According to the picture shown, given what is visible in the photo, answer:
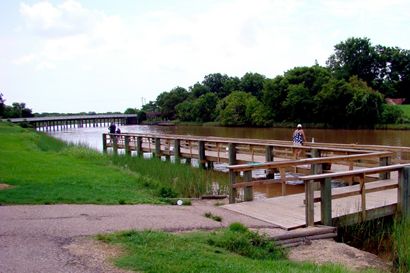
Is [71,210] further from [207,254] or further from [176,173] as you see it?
[176,173]

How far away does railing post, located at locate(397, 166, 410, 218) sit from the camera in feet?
33.7

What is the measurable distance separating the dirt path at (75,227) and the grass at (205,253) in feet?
1.18

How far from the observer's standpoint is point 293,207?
10562mm

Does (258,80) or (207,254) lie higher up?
(258,80)

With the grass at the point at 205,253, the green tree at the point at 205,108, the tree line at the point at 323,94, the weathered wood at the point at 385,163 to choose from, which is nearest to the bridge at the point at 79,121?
the tree line at the point at 323,94

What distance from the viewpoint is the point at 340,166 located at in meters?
18.1

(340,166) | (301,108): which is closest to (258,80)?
(301,108)

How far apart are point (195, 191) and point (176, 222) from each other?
252 inches

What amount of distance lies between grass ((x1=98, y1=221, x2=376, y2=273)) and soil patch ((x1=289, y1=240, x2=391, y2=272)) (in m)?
0.36

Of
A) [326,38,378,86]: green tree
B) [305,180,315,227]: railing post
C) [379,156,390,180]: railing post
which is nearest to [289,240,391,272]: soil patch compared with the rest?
[305,180,315,227]: railing post

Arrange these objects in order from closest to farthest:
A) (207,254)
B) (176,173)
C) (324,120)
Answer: (207,254) < (176,173) < (324,120)

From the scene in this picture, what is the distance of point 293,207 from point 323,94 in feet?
203

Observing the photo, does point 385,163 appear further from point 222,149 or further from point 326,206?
point 222,149

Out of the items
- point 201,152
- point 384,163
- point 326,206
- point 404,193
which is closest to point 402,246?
point 326,206
